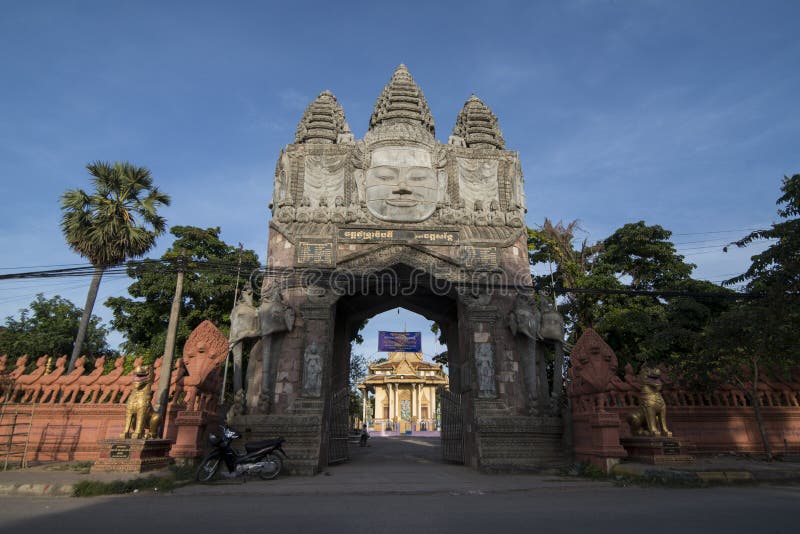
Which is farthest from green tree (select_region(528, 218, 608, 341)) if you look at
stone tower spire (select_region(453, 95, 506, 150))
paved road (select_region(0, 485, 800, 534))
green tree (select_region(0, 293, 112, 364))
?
green tree (select_region(0, 293, 112, 364))

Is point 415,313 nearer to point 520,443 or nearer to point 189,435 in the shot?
point 520,443

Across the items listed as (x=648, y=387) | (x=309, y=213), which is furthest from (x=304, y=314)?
(x=648, y=387)

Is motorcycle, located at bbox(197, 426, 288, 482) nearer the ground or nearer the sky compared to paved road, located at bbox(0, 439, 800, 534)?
nearer the sky

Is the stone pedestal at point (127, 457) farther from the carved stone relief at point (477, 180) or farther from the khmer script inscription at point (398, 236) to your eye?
the carved stone relief at point (477, 180)

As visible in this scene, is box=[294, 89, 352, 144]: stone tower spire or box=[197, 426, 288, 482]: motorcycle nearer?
box=[197, 426, 288, 482]: motorcycle

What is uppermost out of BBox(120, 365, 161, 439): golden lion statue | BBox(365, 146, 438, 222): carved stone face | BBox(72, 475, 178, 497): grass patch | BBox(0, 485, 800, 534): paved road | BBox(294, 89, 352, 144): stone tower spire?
BBox(294, 89, 352, 144): stone tower spire

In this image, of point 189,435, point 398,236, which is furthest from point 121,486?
point 398,236

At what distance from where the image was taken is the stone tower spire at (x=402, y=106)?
17.4 meters

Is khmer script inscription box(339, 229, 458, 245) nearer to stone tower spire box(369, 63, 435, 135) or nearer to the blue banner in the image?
stone tower spire box(369, 63, 435, 135)

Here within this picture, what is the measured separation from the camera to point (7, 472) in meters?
9.66

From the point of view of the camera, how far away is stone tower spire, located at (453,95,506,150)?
17.3 m

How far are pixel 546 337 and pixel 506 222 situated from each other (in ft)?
13.0

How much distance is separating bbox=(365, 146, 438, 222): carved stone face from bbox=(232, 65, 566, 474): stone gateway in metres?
0.04

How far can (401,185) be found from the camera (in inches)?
612
